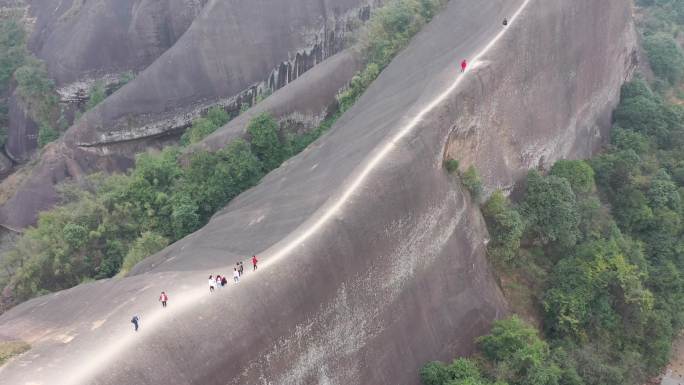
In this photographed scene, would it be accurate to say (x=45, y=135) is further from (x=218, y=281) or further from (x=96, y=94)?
(x=218, y=281)

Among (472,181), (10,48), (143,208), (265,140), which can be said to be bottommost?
(472,181)

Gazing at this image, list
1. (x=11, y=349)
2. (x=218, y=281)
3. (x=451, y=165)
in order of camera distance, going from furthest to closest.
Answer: (x=451, y=165)
(x=218, y=281)
(x=11, y=349)

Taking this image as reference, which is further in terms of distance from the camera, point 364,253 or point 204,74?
point 204,74

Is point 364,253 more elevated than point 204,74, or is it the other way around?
point 204,74

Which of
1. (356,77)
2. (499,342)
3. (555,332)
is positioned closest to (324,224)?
(499,342)

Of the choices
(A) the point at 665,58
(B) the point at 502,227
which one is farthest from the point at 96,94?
(A) the point at 665,58

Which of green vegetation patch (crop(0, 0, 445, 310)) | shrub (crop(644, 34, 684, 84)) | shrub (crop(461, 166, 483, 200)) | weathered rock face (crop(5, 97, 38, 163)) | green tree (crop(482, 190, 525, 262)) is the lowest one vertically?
shrub (crop(644, 34, 684, 84))

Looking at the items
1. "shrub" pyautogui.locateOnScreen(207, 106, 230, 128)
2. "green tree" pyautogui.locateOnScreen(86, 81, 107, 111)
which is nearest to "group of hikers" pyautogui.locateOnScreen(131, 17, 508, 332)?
"shrub" pyautogui.locateOnScreen(207, 106, 230, 128)

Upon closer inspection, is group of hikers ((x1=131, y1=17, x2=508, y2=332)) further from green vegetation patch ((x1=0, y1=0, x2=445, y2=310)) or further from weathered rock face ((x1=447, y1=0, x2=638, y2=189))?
green vegetation patch ((x1=0, y1=0, x2=445, y2=310))
